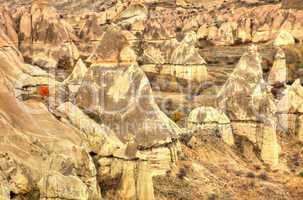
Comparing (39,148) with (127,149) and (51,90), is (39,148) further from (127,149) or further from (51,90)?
(51,90)

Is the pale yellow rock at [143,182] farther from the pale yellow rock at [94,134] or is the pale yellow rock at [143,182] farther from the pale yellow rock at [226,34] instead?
the pale yellow rock at [226,34]

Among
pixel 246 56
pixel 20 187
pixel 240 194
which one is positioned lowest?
pixel 240 194

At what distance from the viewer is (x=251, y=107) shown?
16.5m

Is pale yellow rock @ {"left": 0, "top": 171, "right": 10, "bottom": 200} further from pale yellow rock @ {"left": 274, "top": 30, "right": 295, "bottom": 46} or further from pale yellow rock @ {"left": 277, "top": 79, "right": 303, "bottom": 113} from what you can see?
pale yellow rock @ {"left": 274, "top": 30, "right": 295, "bottom": 46}

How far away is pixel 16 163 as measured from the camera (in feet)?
28.2

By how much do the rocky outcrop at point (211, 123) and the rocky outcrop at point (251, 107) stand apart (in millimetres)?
647

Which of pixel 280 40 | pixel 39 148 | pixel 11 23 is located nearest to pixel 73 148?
pixel 39 148

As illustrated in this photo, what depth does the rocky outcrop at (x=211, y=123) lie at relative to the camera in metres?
15.7

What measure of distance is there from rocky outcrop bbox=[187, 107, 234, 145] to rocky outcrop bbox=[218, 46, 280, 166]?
2.12 feet

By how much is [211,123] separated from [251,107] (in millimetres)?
1518

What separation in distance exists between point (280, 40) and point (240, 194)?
33.1 m

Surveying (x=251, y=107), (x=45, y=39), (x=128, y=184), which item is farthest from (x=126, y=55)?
(x=45, y=39)

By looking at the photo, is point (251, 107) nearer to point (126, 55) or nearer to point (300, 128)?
point (300, 128)

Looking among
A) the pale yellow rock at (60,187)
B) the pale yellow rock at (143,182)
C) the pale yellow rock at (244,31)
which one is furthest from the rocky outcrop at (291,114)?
the pale yellow rock at (244,31)
